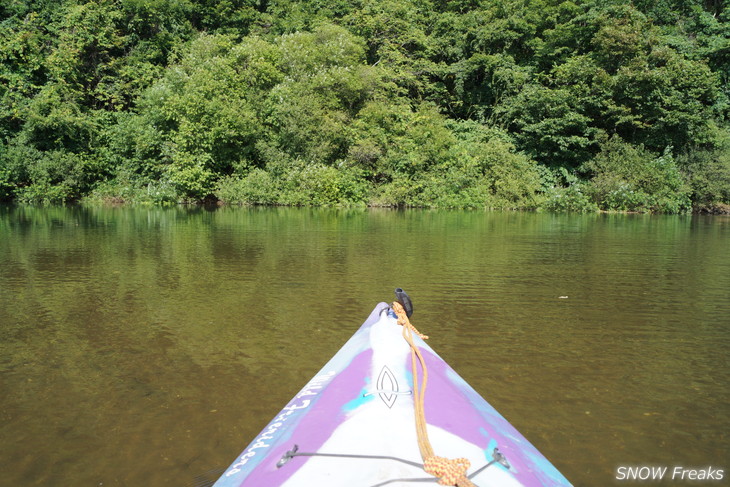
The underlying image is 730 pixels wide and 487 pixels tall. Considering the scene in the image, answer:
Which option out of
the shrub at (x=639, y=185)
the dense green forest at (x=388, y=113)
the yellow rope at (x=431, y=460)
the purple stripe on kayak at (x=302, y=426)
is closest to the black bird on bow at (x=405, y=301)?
the purple stripe on kayak at (x=302, y=426)

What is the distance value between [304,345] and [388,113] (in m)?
25.7

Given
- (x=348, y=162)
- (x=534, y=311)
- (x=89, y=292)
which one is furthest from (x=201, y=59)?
(x=534, y=311)

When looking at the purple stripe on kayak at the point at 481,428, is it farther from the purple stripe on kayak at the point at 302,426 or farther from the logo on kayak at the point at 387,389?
the purple stripe on kayak at the point at 302,426

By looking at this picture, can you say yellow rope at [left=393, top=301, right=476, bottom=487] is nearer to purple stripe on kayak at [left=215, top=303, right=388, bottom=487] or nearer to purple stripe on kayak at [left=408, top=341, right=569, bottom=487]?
purple stripe on kayak at [left=408, top=341, right=569, bottom=487]

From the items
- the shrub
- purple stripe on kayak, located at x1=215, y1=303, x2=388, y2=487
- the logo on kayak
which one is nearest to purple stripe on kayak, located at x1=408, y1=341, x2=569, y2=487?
the logo on kayak

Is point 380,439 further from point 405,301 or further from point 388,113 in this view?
point 388,113

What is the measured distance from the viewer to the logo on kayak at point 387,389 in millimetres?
2439

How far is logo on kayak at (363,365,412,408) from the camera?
2.44 meters

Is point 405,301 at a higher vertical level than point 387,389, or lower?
higher

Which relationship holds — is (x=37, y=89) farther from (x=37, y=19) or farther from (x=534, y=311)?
(x=534, y=311)

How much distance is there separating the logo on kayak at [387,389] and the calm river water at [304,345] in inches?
47.9

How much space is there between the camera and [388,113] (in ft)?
97.3

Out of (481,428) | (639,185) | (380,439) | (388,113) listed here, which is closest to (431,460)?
(380,439)

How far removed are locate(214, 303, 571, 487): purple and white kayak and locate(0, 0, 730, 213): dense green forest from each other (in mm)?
25648
